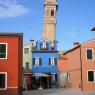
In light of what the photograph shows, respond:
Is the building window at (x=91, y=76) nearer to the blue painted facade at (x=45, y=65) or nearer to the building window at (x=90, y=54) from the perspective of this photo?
the building window at (x=90, y=54)

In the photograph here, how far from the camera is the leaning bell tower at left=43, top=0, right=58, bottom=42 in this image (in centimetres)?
8600

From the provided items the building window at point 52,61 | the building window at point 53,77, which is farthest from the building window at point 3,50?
the building window at point 52,61

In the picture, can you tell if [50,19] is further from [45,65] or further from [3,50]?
[3,50]

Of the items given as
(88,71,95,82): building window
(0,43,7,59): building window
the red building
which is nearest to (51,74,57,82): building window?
(88,71,95,82): building window

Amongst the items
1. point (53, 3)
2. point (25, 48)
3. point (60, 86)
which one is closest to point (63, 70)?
point (60, 86)

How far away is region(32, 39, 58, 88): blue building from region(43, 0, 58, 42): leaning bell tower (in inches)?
998

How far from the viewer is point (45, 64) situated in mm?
59000

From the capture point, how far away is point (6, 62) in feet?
114

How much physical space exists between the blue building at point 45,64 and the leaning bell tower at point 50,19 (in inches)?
998

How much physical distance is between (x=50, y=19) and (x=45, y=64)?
3063 centimetres

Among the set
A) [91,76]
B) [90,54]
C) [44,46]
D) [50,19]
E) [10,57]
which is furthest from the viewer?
[50,19]

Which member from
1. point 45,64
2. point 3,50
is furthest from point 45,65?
point 3,50

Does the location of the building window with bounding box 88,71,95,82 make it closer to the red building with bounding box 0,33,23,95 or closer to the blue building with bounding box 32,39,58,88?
the blue building with bounding box 32,39,58,88

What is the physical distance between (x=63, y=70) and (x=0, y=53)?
82.7 ft
